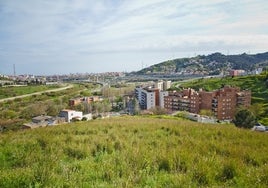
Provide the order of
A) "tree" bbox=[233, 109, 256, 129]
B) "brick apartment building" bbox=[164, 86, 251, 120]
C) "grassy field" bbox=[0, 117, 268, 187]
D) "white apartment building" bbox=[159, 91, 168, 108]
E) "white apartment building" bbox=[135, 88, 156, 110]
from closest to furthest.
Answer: "grassy field" bbox=[0, 117, 268, 187]
"tree" bbox=[233, 109, 256, 129]
"brick apartment building" bbox=[164, 86, 251, 120]
"white apartment building" bbox=[159, 91, 168, 108]
"white apartment building" bbox=[135, 88, 156, 110]

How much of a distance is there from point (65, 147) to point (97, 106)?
58867mm

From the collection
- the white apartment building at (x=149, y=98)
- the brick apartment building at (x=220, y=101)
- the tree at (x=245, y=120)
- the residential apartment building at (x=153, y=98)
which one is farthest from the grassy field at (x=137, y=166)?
the white apartment building at (x=149, y=98)

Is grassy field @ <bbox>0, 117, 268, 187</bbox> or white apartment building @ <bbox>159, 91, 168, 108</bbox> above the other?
grassy field @ <bbox>0, 117, 268, 187</bbox>

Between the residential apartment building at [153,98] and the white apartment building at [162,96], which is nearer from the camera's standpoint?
the white apartment building at [162,96]

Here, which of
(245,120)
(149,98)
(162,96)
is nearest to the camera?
(245,120)

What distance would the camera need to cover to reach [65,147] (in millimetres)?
6141

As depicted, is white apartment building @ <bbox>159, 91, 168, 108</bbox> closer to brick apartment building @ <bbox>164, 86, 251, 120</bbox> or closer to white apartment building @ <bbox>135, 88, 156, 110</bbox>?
white apartment building @ <bbox>135, 88, 156, 110</bbox>

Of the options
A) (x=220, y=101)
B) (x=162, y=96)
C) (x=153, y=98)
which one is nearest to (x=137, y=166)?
(x=220, y=101)

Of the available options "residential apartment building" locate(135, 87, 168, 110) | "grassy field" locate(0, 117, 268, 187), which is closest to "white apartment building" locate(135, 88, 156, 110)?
"residential apartment building" locate(135, 87, 168, 110)

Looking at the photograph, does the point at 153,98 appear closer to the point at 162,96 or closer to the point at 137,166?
the point at 162,96

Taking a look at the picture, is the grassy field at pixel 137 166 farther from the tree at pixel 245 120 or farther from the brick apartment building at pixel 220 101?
the brick apartment building at pixel 220 101

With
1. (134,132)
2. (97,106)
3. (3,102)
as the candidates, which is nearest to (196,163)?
(134,132)

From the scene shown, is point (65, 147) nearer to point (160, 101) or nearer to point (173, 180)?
point (173, 180)

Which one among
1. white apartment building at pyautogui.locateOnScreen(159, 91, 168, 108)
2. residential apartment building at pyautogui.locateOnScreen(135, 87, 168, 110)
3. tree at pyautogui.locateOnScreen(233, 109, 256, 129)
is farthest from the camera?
residential apartment building at pyautogui.locateOnScreen(135, 87, 168, 110)
